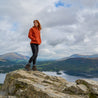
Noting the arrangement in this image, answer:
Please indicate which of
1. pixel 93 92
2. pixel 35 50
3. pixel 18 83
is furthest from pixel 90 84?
pixel 35 50

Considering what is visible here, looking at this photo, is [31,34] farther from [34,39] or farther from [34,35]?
[34,39]

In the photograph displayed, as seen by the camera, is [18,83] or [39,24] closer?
[18,83]

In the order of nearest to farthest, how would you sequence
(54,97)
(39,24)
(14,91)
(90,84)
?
1. (54,97)
2. (90,84)
3. (14,91)
4. (39,24)

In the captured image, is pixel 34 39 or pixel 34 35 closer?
pixel 34 39

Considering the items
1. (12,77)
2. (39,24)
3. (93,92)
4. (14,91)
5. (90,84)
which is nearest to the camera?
(93,92)

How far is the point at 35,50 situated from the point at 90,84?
7622 mm

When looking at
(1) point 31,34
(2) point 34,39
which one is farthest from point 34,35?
(2) point 34,39

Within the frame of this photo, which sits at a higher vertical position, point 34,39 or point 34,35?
point 34,35

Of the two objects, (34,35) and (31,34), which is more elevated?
(31,34)

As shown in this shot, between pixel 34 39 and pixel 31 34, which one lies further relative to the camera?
pixel 31 34

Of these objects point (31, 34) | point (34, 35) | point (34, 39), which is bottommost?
point (34, 39)

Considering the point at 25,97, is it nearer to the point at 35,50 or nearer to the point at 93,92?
the point at 93,92

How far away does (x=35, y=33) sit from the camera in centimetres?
1445

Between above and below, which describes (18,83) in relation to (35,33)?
below
